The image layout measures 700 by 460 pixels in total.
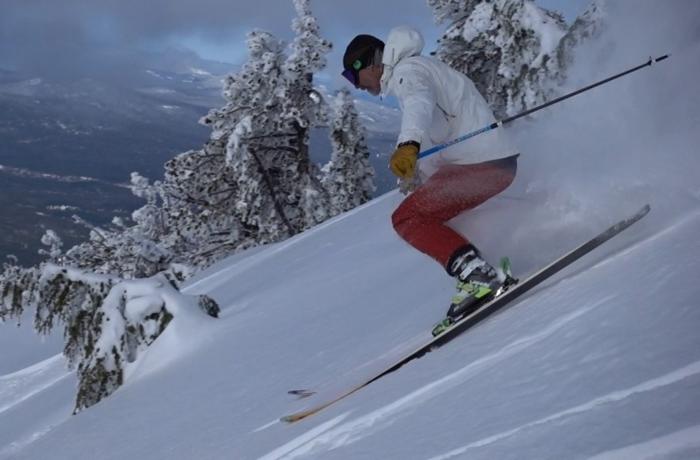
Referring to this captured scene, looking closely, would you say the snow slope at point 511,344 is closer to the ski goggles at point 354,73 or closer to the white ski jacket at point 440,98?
the white ski jacket at point 440,98

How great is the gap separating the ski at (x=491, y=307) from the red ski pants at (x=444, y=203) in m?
0.48

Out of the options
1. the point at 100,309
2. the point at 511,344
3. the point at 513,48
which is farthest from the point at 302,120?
the point at 511,344

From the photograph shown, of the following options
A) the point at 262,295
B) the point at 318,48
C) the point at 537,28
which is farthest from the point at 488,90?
the point at 262,295

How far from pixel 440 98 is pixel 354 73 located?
24.9 inches

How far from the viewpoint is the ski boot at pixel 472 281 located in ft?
13.6

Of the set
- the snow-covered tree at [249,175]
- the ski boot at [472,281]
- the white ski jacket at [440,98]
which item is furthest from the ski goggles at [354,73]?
the snow-covered tree at [249,175]

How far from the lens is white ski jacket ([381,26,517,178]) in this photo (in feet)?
14.0

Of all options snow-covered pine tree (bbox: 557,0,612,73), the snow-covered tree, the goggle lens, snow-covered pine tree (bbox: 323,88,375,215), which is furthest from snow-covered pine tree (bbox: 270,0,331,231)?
the goggle lens

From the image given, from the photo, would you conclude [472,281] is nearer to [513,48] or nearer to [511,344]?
[511,344]

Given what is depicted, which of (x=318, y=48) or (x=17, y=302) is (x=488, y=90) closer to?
(x=318, y=48)

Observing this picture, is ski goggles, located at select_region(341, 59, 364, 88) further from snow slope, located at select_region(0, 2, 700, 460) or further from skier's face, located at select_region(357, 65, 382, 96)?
snow slope, located at select_region(0, 2, 700, 460)

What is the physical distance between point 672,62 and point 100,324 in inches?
274

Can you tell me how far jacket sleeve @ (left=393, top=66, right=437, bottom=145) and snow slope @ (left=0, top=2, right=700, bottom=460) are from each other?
987 millimetres

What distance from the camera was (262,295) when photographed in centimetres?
935
